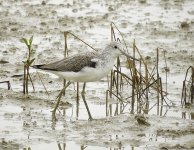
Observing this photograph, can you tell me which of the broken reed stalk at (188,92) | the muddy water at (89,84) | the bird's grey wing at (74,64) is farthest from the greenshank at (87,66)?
the broken reed stalk at (188,92)

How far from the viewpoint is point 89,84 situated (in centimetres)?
1223

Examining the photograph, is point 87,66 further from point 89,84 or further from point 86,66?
point 89,84

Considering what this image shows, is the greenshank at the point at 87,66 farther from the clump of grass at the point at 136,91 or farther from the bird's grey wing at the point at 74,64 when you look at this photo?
the clump of grass at the point at 136,91

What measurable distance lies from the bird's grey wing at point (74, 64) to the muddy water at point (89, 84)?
2.63 feet

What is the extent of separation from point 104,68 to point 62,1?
313 inches

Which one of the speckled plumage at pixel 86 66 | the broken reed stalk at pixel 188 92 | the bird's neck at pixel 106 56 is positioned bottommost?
the broken reed stalk at pixel 188 92

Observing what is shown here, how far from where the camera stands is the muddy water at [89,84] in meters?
8.99

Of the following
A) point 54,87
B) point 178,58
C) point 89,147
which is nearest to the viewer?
point 89,147

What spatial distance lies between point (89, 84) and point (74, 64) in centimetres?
246

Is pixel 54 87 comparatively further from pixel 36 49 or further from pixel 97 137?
pixel 97 137

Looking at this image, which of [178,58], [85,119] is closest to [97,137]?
[85,119]

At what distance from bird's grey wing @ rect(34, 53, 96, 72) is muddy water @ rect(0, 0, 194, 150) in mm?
801

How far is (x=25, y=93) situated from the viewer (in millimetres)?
11008

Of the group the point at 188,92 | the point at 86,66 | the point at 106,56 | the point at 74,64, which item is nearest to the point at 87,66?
the point at 86,66
